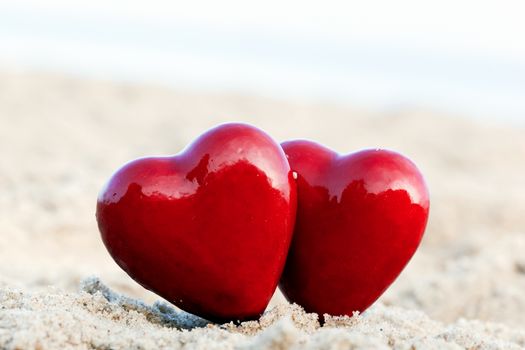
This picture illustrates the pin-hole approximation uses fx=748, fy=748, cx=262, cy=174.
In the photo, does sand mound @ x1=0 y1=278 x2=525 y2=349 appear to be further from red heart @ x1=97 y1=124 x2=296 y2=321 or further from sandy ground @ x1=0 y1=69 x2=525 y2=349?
red heart @ x1=97 y1=124 x2=296 y2=321

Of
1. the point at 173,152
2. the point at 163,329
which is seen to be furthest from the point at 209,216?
the point at 173,152

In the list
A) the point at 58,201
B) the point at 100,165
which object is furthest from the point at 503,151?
the point at 58,201

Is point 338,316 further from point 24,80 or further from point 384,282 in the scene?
point 24,80

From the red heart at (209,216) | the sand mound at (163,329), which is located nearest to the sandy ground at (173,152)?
the sand mound at (163,329)

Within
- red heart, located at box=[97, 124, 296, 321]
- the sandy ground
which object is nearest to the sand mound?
the sandy ground

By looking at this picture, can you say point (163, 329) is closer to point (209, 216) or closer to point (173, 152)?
point (209, 216)

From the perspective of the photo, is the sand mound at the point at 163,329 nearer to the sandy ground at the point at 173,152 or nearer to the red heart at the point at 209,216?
the sandy ground at the point at 173,152
